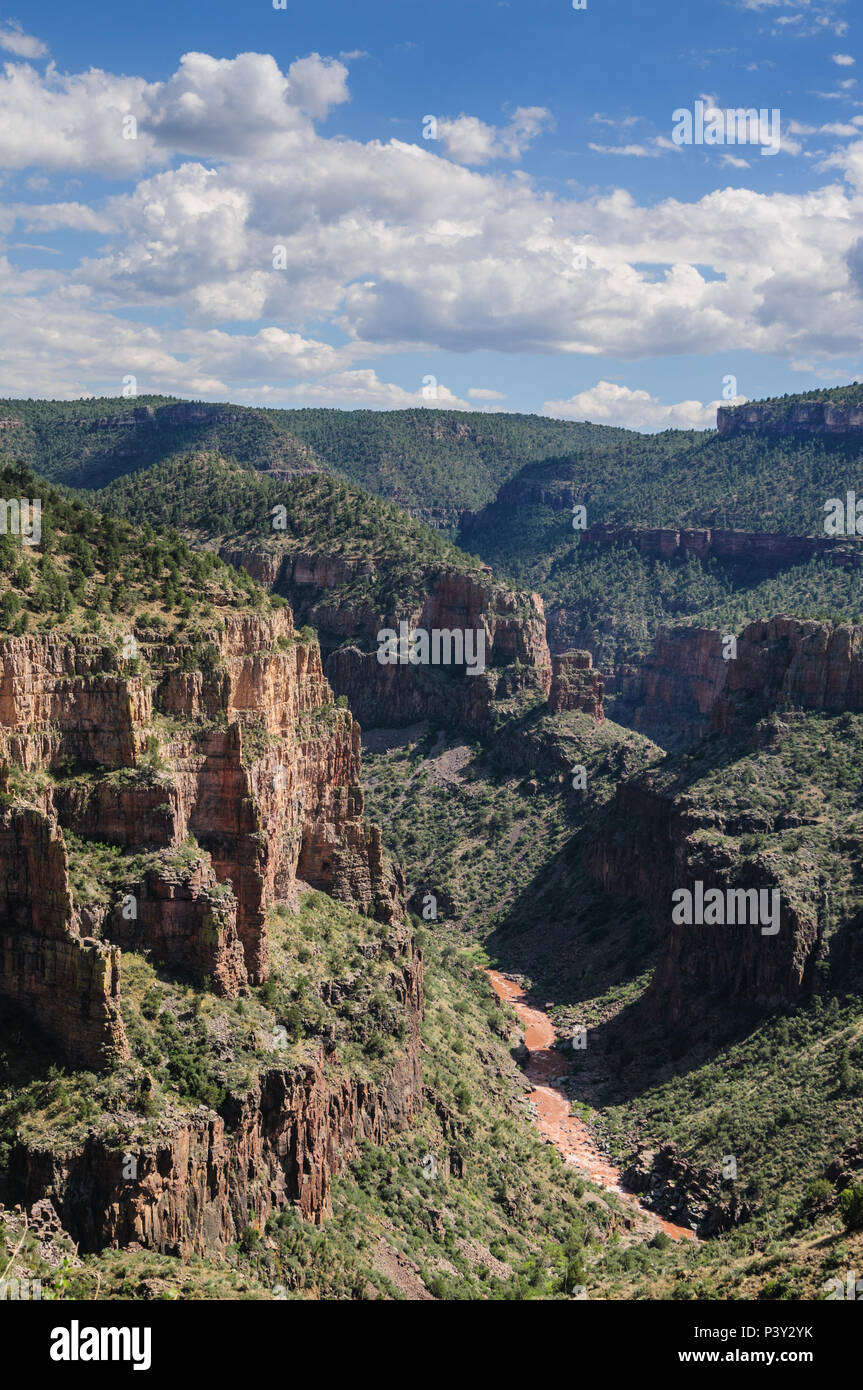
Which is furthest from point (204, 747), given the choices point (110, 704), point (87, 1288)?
point (87, 1288)

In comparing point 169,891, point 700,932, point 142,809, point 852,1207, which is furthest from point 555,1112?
point 142,809

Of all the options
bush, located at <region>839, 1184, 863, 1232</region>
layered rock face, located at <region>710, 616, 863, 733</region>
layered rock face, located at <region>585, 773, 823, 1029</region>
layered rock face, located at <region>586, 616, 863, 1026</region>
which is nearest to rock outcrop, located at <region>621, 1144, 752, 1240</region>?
layered rock face, located at <region>585, 773, 823, 1029</region>

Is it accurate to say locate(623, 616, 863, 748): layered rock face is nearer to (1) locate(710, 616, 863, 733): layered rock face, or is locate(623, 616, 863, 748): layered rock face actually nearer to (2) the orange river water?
(1) locate(710, 616, 863, 733): layered rock face

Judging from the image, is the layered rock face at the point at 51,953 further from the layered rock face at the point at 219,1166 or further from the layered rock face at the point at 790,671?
the layered rock face at the point at 790,671

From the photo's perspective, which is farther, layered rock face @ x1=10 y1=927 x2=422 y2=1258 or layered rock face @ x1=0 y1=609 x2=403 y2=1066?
layered rock face @ x1=0 y1=609 x2=403 y2=1066

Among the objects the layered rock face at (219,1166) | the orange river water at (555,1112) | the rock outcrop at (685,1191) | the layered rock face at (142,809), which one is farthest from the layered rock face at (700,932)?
the layered rock face at (142,809)
